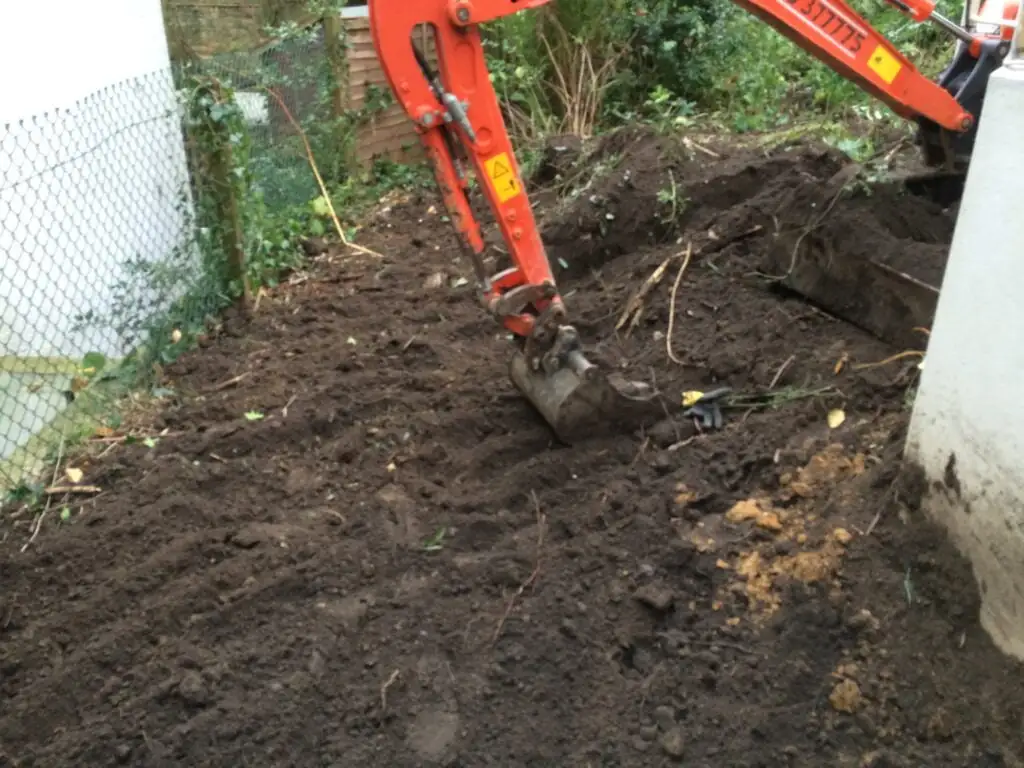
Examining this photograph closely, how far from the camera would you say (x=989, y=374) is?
2311 millimetres

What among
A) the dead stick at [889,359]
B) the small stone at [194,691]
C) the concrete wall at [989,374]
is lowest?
the dead stick at [889,359]

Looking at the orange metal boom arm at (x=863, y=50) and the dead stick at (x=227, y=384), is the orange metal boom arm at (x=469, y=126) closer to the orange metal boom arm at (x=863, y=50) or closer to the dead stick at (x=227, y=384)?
the orange metal boom arm at (x=863, y=50)

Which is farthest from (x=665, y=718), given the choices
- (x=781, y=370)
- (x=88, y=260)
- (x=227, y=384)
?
(x=88, y=260)

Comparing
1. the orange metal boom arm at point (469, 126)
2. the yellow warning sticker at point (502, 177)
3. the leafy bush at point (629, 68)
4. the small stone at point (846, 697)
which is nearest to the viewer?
the small stone at point (846, 697)

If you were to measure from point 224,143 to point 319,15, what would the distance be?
2.53m

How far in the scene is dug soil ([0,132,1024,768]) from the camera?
8.27ft

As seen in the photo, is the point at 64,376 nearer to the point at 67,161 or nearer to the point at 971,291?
the point at 67,161

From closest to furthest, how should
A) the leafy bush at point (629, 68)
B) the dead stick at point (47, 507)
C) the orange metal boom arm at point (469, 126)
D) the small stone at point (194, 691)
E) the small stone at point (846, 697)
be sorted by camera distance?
the small stone at point (846, 697) < the small stone at point (194, 691) < the orange metal boom arm at point (469, 126) < the dead stick at point (47, 507) < the leafy bush at point (629, 68)

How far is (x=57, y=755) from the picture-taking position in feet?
8.60

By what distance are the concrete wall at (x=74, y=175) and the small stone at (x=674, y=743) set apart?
3226 mm

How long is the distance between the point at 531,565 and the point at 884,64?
8.67ft

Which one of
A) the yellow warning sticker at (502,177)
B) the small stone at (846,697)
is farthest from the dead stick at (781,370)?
the small stone at (846,697)

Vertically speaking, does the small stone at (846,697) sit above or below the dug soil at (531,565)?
below

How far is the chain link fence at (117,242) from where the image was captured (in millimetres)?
4305
